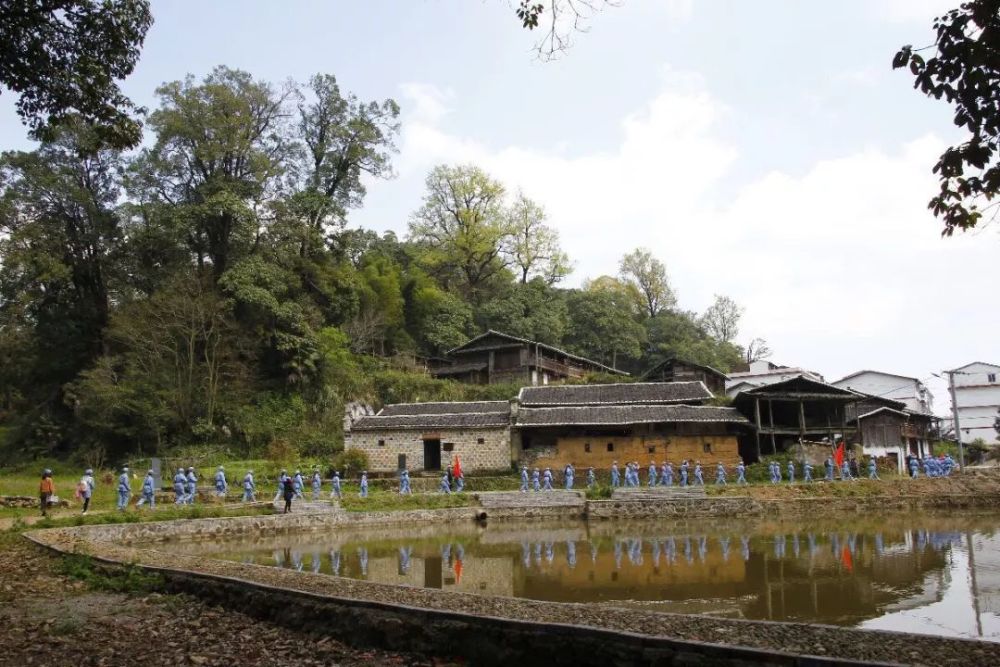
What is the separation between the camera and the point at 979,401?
47.8m

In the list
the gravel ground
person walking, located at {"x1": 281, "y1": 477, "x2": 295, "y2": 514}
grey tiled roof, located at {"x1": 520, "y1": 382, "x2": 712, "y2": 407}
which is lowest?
the gravel ground

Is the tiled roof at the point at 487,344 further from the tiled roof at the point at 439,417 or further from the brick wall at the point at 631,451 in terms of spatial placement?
the brick wall at the point at 631,451

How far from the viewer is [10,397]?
37531 mm

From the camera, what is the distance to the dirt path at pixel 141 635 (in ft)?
20.8

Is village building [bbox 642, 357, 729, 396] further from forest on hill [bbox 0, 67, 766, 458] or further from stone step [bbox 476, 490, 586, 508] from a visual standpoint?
stone step [bbox 476, 490, 586, 508]

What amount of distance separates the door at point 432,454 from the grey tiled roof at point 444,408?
1.93 m

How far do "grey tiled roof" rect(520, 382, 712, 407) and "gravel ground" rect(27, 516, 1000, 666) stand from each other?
2560cm

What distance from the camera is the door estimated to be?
3089 cm

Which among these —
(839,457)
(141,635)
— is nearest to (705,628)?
(141,635)

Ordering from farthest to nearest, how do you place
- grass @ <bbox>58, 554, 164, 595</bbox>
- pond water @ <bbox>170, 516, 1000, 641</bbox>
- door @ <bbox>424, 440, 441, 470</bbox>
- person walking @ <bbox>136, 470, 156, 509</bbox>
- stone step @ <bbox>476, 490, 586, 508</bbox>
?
door @ <bbox>424, 440, 441, 470</bbox> < stone step @ <bbox>476, 490, 586, 508</bbox> < person walking @ <bbox>136, 470, 156, 509</bbox> < grass @ <bbox>58, 554, 164, 595</bbox> < pond water @ <bbox>170, 516, 1000, 641</bbox>

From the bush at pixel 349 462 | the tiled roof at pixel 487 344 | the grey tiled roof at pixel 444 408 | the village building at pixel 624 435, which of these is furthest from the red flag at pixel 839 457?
the bush at pixel 349 462

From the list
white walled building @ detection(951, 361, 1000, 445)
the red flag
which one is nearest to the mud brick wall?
the red flag

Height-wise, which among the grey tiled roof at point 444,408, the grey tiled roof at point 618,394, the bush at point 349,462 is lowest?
the bush at point 349,462

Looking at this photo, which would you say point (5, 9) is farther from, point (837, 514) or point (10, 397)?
point (10, 397)
